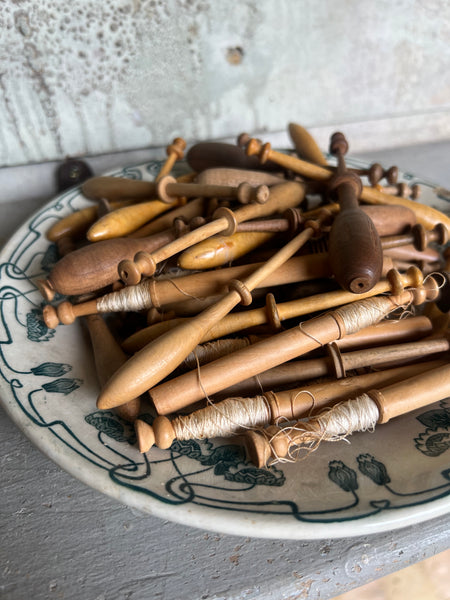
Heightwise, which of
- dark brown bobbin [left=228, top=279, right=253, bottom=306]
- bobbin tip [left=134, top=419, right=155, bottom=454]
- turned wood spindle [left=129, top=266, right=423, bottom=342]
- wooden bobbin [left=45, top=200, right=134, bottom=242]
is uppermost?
wooden bobbin [left=45, top=200, right=134, bottom=242]

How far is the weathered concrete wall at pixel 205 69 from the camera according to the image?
3.27 ft

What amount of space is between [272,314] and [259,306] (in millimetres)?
88

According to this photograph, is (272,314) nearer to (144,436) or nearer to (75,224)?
(144,436)

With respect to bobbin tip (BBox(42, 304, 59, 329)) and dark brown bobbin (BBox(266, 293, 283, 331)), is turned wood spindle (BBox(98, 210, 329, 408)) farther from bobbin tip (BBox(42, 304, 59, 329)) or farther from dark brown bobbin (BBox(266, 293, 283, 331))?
bobbin tip (BBox(42, 304, 59, 329))

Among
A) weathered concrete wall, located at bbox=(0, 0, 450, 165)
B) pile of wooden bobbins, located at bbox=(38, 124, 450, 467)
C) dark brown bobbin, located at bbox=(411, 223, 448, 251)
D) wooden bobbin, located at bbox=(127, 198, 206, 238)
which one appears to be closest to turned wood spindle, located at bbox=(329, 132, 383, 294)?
pile of wooden bobbins, located at bbox=(38, 124, 450, 467)

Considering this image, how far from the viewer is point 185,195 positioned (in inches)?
29.8

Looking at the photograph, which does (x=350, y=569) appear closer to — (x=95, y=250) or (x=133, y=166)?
(x=95, y=250)

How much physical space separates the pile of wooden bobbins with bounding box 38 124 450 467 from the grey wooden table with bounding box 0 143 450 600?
106mm

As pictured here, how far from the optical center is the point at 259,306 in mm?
687

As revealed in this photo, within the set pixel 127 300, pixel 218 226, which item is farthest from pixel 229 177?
pixel 127 300

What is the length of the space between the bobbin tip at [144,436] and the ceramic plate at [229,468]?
0.06 feet

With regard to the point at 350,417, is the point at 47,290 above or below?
above

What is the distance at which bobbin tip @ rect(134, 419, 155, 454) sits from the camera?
19.1 inches

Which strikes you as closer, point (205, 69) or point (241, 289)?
point (241, 289)
